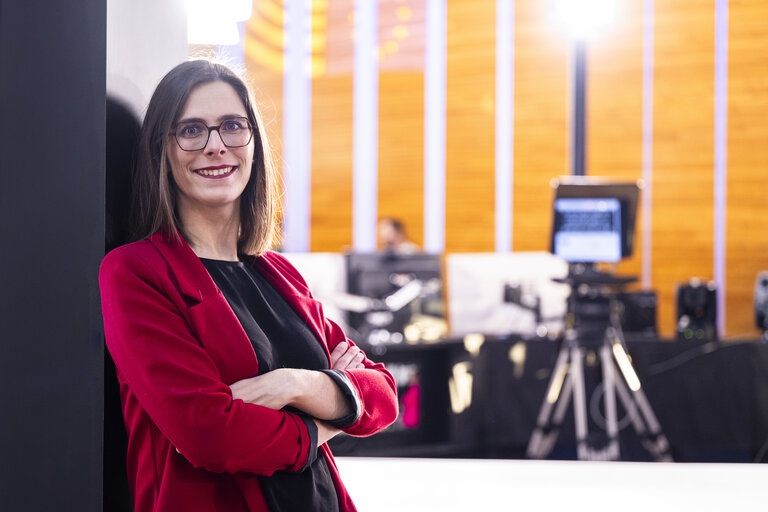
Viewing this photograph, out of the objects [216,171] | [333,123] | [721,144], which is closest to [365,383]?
[216,171]

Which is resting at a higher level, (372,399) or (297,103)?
(297,103)

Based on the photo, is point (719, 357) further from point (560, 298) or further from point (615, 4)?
point (615, 4)

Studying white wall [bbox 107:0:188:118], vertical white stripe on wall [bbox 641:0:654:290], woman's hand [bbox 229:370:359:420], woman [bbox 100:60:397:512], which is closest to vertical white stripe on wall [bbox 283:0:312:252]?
vertical white stripe on wall [bbox 641:0:654:290]

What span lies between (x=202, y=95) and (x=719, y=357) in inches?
166

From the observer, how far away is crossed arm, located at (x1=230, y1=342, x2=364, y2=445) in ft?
3.61

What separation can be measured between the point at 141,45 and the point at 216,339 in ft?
2.06

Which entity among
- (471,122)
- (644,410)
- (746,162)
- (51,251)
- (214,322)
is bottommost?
(644,410)

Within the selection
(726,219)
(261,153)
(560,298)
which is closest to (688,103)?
(726,219)

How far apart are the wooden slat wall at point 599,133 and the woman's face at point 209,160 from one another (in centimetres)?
604

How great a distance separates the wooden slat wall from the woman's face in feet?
19.8

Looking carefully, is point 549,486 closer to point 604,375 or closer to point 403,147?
point 604,375

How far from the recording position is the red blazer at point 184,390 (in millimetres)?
1021

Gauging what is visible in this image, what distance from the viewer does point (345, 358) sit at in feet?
4.50

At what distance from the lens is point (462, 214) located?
7.27 m
